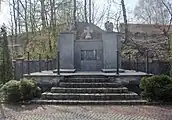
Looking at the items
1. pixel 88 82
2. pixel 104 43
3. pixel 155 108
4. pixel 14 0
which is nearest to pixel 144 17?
pixel 14 0

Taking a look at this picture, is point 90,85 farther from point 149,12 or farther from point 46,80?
point 149,12

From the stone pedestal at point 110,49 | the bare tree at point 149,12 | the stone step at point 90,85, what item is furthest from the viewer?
the bare tree at point 149,12

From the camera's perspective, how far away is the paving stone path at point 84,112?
21.7 feet

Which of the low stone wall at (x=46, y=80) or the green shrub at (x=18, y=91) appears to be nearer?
the green shrub at (x=18, y=91)

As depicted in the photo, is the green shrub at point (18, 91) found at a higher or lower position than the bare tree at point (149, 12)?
lower

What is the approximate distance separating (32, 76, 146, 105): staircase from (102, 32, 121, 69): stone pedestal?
3485mm

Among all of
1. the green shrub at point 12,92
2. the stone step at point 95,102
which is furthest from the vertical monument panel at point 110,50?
the green shrub at point 12,92

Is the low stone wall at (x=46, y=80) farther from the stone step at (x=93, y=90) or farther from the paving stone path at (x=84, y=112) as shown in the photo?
the paving stone path at (x=84, y=112)

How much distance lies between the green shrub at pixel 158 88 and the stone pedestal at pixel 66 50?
6.02 metres

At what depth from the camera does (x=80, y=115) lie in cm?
686

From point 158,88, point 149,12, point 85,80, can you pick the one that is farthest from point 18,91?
point 149,12

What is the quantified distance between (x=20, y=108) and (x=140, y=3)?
2897cm

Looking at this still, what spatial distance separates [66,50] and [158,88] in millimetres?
6708

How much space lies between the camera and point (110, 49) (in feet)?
46.1
